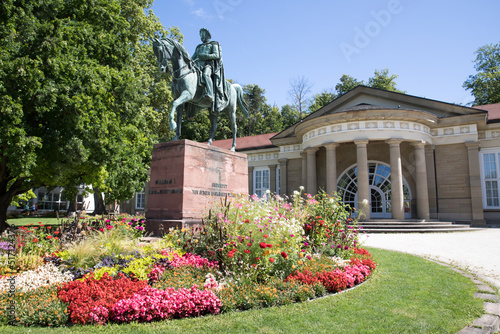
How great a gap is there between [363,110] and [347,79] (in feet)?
101

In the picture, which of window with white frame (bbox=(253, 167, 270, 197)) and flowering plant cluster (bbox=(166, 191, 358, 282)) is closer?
flowering plant cluster (bbox=(166, 191, 358, 282))

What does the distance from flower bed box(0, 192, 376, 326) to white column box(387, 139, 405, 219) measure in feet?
47.0

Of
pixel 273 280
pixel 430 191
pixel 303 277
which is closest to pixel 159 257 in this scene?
pixel 273 280

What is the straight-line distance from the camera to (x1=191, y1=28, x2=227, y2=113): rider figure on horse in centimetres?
1120

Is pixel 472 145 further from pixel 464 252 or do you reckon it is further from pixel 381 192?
pixel 464 252

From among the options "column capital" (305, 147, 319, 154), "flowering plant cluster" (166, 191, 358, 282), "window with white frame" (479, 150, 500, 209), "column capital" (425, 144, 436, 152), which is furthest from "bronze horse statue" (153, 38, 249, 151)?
"window with white frame" (479, 150, 500, 209)

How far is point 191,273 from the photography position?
19.2ft

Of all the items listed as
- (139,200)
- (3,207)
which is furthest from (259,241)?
(139,200)

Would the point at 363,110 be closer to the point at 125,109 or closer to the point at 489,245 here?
the point at 489,245

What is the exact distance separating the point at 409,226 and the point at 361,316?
16715 mm

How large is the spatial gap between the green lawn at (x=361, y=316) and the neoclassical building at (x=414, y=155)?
1493cm

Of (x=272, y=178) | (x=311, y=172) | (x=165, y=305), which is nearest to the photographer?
(x=165, y=305)

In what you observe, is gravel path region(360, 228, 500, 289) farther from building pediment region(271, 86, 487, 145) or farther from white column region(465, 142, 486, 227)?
building pediment region(271, 86, 487, 145)

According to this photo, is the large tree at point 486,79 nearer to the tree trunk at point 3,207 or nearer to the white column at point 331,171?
the white column at point 331,171
